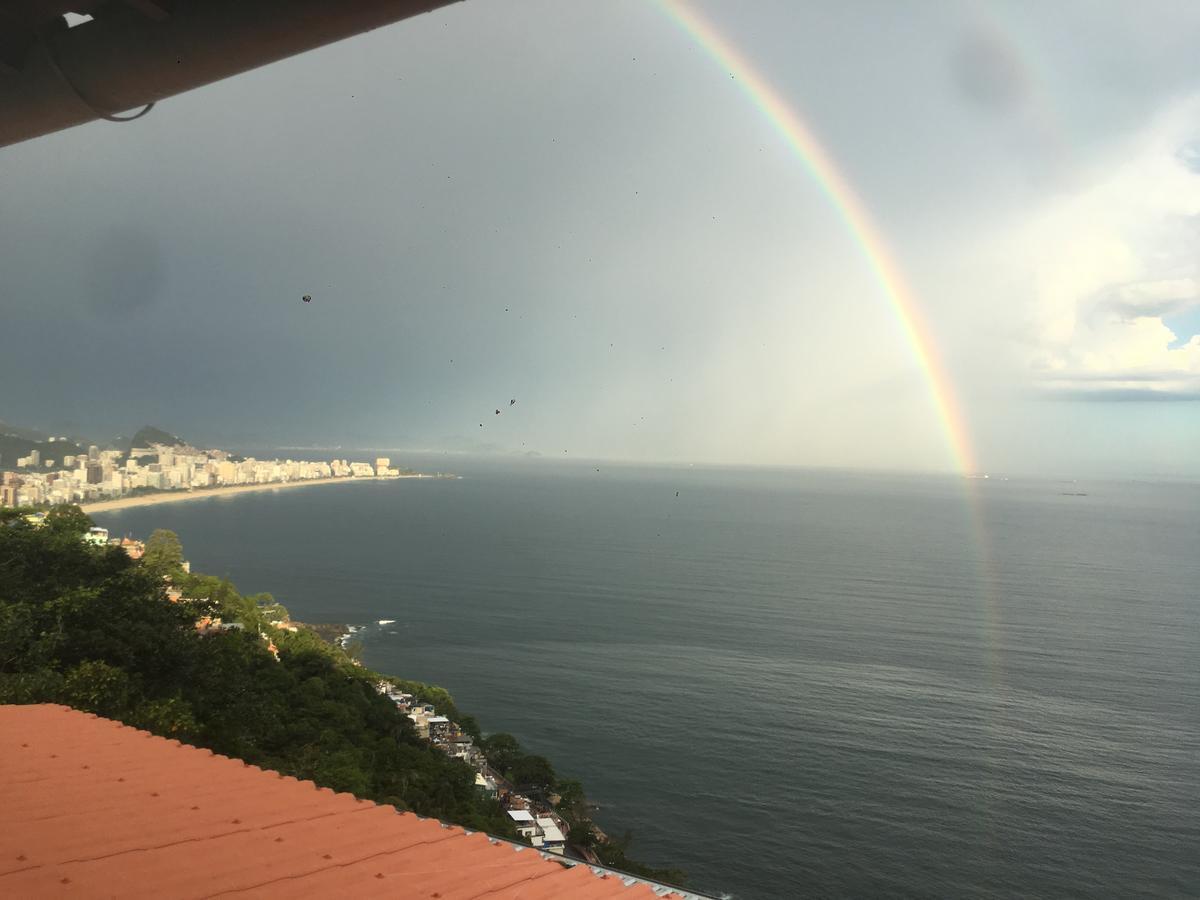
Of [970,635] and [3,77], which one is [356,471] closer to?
[970,635]

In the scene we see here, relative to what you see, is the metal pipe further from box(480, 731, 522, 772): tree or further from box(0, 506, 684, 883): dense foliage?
box(480, 731, 522, 772): tree

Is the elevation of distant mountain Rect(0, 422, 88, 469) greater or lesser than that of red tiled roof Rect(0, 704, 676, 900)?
greater

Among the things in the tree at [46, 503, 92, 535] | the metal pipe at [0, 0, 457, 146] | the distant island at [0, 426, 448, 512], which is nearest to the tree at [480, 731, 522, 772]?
the tree at [46, 503, 92, 535]

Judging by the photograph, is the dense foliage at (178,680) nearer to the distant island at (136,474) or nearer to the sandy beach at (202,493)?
the sandy beach at (202,493)

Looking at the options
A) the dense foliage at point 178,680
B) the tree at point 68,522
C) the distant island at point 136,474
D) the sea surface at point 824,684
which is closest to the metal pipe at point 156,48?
the dense foliage at point 178,680

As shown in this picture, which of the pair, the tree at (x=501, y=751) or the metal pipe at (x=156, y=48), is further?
the tree at (x=501, y=751)

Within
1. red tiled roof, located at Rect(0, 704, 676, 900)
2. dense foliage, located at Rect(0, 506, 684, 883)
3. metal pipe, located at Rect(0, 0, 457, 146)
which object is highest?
metal pipe, located at Rect(0, 0, 457, 146)

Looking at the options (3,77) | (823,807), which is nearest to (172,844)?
(3,77)
